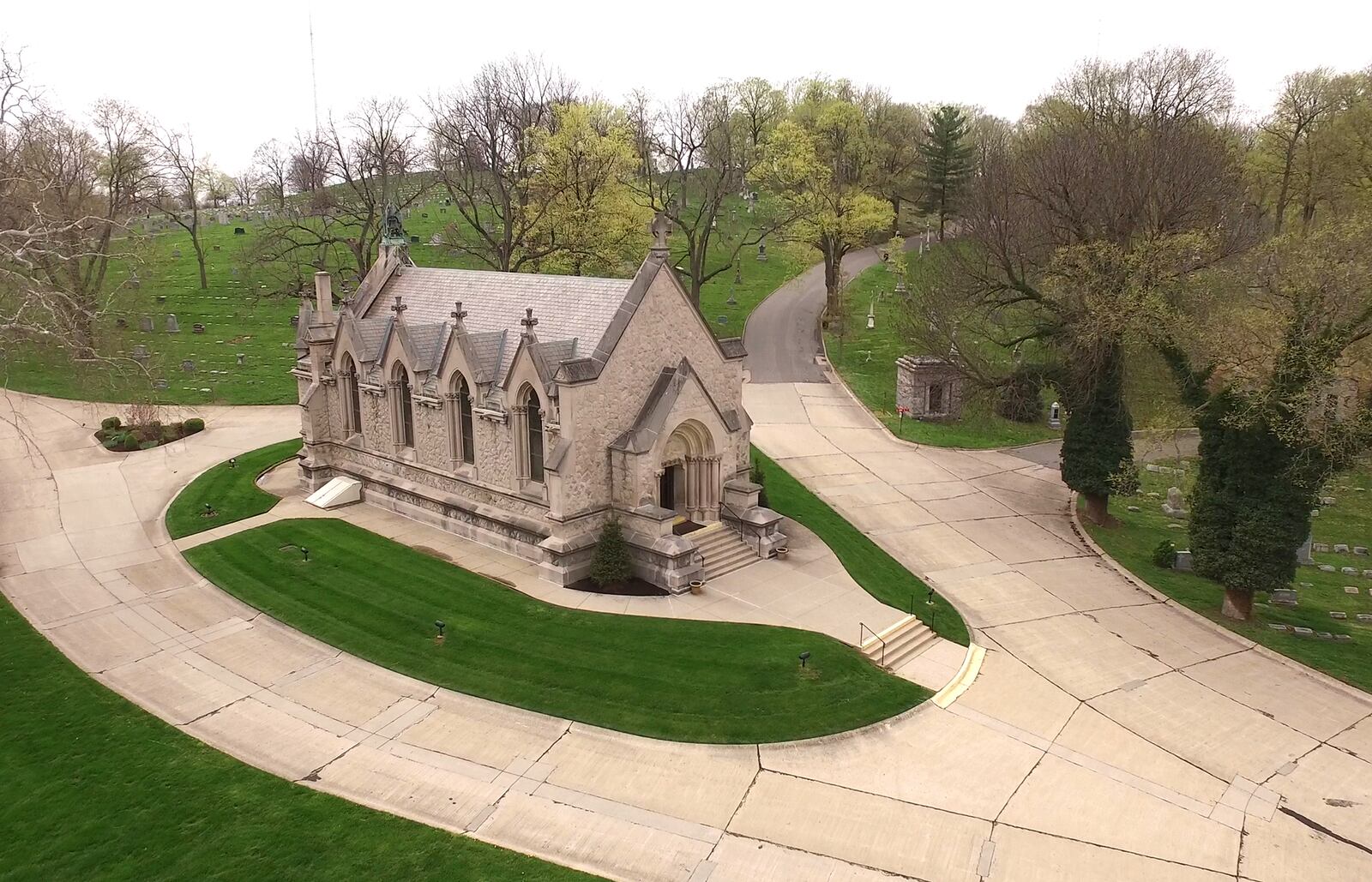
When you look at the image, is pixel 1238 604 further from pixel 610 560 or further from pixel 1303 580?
pixel 610 560

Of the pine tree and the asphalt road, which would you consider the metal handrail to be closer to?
the pine tree

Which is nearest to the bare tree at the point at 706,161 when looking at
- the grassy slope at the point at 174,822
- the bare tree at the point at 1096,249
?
the bare tree at the point at 1096,249

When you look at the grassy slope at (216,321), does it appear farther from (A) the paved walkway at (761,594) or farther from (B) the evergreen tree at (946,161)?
(B) the evergreen tree at (946,161)

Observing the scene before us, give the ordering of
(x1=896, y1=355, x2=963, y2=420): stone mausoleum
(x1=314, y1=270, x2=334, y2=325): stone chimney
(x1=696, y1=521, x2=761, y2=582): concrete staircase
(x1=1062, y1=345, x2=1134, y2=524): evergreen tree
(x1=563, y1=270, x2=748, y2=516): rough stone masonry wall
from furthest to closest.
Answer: (x1=896, y1=355, x2=963, y2=420): stone mausoleum → (x1=1062, y1=345, x2=1134, y2=524): evergreen tree → (x1=314, y1=270, x2=334, y2=325): stone chimney → (x1=696, y1=521, x2=761, y2=582): concrete staircase → (x1=563, y1=270, x2=748, y2=516): rough stone masonry wall

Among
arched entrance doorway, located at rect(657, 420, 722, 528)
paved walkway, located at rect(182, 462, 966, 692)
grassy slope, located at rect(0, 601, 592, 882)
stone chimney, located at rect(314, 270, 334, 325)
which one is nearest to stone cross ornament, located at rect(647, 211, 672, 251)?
arched entrance doorway, located at rect(657, 420, 722, 528)

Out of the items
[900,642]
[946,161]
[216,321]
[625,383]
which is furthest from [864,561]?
[946,161]
